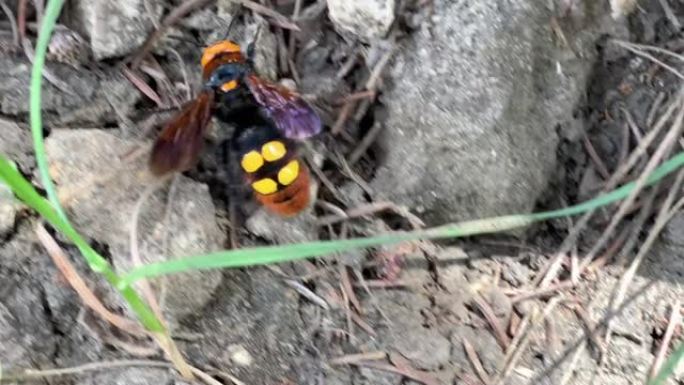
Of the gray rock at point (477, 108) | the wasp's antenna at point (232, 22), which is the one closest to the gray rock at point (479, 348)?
the gray rock at point (477, 108)

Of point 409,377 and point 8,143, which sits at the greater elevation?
point 8,143

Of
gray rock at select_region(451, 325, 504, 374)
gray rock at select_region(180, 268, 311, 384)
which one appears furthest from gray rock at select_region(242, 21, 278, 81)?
gray rock at select_region(451, 325, 504, 374)

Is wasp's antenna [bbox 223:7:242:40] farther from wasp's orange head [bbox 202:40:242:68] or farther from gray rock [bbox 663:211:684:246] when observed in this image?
gray rock [bbox 663:211:684:246]

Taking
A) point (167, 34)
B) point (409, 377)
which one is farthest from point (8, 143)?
point (409, 377)

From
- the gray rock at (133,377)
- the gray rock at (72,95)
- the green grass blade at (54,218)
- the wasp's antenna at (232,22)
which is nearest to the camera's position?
the green grass blade at (54,218)

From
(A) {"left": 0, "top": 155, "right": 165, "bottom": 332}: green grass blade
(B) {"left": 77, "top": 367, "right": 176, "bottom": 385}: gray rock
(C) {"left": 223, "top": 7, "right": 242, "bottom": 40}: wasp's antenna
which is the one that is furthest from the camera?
(C) {"left": 223, "top": 7, "right": 242, "bottom": 40}: wasp's antenna

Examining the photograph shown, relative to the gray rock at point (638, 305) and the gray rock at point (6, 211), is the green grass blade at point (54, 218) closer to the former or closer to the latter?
the gray rock at point (6, 211)

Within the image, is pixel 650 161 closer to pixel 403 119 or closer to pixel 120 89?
pixel 403 119
